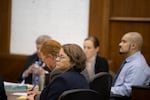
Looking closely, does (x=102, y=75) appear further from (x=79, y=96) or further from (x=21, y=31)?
(x=21, y=31)

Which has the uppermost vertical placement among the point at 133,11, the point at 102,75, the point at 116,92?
the point at 133,11

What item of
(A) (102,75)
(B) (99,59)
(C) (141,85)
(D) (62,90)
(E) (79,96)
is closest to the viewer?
(E) (79,96)

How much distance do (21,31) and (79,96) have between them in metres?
4.05

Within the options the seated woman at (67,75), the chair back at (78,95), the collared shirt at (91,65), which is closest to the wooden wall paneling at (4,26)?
the collared shirt at (91,65)

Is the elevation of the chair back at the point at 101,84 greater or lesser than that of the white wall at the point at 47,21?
lesser

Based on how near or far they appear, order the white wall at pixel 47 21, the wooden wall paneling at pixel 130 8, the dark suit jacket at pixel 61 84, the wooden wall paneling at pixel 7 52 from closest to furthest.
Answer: the dark suit jacket at pixel 61 84, the wooden wall paneling at pixel 130 8, the white wall at pixel 47 21, the wooden wall paneling at pixel 7 52

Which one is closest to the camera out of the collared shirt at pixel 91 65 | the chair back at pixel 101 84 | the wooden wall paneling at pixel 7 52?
the chair back at pixel 101 84

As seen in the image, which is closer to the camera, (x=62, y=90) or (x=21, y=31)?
(x=62, y=90)

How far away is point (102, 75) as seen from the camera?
393cm

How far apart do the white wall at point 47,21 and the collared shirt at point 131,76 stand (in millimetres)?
1693

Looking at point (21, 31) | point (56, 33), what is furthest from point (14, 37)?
point (56, 33)

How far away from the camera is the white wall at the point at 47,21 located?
6223mm

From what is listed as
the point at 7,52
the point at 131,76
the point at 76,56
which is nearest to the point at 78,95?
the point at 76,56

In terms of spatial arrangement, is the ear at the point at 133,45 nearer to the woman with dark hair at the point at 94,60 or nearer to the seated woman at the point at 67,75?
the woman with dark hair at the point at 94,60
